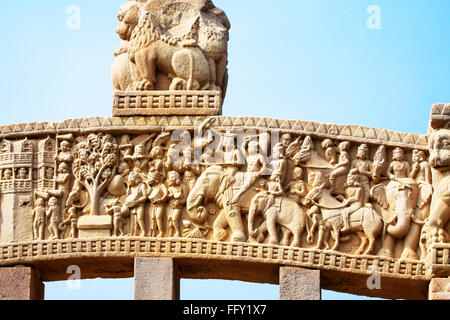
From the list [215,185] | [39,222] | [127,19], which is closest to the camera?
[215,185]

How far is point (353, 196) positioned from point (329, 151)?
0.58 metres

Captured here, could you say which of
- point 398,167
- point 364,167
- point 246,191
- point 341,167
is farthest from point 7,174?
point 398,167

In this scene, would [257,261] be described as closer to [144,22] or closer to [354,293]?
[354,293]

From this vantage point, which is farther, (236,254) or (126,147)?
(126,147)

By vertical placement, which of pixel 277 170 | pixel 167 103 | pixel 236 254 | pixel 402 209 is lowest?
pixel 236 254

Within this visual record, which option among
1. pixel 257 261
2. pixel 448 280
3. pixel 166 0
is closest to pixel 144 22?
pixel 166 0

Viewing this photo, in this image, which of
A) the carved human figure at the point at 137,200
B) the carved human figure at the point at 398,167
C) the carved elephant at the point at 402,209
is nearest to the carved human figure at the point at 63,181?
the carved human figure at the point at 137,200

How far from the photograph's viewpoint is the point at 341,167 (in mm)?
19047

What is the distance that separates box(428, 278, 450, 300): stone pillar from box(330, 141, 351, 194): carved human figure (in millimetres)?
1553

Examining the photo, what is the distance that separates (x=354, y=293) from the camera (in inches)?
758

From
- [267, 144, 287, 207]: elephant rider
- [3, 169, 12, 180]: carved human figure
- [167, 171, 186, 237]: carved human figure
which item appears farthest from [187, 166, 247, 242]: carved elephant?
[3, 169, 12, 180]: carved human figure

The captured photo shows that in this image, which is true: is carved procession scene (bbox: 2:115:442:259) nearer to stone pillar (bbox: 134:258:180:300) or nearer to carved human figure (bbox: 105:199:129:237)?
carved human figure (bbox: 105:199:129:237)

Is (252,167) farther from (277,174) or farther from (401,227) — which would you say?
(401,227)

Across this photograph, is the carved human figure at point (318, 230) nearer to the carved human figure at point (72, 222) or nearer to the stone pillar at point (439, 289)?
the stone pillar at point (439, 289)
